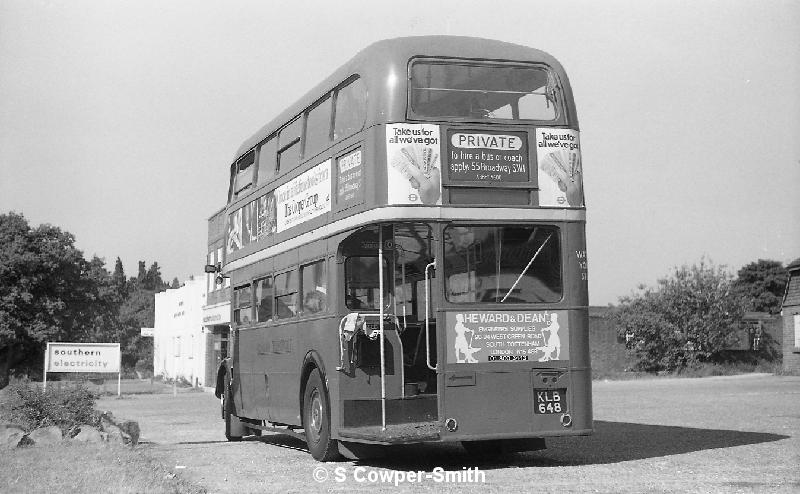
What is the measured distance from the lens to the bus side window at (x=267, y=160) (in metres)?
15.9

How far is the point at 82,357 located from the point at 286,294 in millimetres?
22765

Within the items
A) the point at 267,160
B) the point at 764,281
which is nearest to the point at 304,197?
the point at 267,160

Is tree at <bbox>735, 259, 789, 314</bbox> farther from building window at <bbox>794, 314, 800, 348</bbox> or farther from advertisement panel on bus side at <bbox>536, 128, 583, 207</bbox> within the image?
advertisement panel on bus side at <bbox>536, 128, 583, 207</bbox>

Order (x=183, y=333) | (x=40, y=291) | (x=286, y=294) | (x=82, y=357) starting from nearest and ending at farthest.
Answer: (x=286, y=294) → (x=82, y=357) → (x=40, y=291) → (x=183, y=333)

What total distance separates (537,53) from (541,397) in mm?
3870

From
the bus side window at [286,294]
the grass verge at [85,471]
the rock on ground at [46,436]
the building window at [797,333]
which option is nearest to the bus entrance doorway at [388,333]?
the bus side window at [286,294]

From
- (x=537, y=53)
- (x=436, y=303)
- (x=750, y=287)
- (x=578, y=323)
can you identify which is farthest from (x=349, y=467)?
(x=750, y=287)

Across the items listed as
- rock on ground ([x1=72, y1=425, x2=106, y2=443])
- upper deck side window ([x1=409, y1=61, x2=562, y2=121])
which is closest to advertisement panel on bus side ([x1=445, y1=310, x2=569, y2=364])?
upper deck side window ([x1=409, y1=61, x2=562, y2=121])

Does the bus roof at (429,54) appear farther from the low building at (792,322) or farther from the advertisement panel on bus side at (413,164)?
the low building at (792,322)

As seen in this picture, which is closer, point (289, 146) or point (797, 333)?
point (289, 146)

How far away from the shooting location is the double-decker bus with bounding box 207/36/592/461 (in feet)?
38.7

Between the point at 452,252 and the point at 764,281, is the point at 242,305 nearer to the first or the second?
the point at 452,252

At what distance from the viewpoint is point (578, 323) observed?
12.0 meters

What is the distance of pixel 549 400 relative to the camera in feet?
38.8
